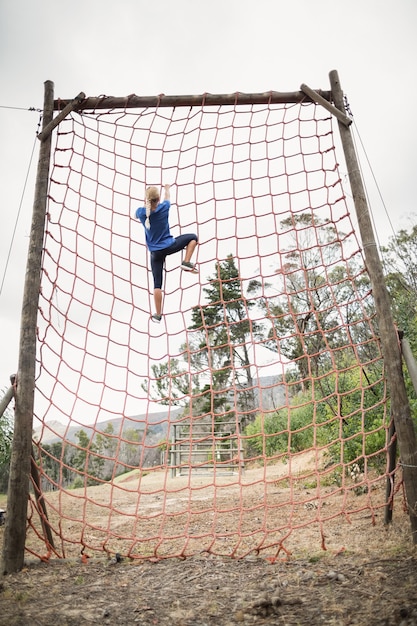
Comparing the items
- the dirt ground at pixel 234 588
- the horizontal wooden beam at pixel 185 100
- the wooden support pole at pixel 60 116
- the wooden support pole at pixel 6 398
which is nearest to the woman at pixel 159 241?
the horizontal wooden beam at pixel 185 100

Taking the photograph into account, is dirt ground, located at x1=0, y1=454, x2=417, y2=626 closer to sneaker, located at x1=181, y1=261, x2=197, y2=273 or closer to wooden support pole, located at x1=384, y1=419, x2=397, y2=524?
wooden support pole, located at x1=384, y1=419, x2=397, y2=524

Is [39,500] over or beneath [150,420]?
beneath

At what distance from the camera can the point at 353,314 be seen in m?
13.0

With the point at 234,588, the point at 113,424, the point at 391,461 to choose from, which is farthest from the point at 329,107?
the point at 113,424

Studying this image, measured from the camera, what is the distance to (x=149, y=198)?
3.45m

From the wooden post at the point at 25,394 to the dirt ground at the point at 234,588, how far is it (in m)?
0.18

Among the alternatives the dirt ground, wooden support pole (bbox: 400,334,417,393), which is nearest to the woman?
wooden support pole (bbox: 400,334,417,393)

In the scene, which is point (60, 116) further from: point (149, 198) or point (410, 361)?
point (410, 361)

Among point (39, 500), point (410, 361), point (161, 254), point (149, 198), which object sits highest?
point (149, 198)

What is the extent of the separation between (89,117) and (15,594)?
10.3 feet

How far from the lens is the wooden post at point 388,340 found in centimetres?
235

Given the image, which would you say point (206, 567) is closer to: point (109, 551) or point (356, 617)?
point (109, 551)

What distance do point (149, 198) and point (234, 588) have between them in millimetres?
2738

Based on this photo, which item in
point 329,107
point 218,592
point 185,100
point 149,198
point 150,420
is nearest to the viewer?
point 218,592
